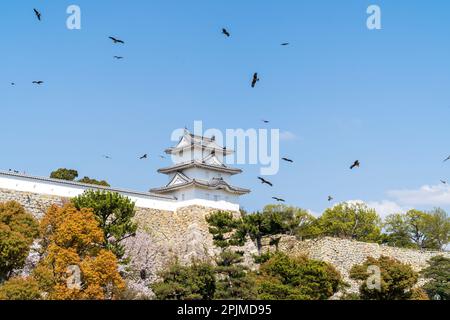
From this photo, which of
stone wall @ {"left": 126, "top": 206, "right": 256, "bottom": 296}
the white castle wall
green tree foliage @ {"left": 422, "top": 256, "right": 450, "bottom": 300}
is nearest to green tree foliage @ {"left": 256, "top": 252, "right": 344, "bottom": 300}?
stone wall @ {"left": 126, "top": 206, "right": 256, "bottom": 296}

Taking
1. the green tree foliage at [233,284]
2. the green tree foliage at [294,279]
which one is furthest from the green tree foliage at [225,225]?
the green tree foliage at [233,284]

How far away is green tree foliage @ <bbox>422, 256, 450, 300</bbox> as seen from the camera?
109 ft

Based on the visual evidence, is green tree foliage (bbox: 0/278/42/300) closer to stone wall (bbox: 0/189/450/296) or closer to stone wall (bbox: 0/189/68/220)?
stone wall (bbox: 0/189/68/220)

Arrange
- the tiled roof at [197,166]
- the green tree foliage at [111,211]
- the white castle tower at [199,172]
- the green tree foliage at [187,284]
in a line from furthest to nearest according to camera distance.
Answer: the tiled roof at [197,166]
the white castle tower at [199,172]
the green tree foliage at [111,211]
the green tree foliage at [187,284]

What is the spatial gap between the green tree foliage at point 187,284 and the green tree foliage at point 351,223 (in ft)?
69.0

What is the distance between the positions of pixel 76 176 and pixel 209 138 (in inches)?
340

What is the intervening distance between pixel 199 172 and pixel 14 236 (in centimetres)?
1533

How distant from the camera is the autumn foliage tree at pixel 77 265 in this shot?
22.5 m

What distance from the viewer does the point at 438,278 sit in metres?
34.2

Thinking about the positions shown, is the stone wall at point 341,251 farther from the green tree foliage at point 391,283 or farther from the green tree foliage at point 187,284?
the green tree foliage at point 187,284

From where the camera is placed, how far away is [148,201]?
116ft
